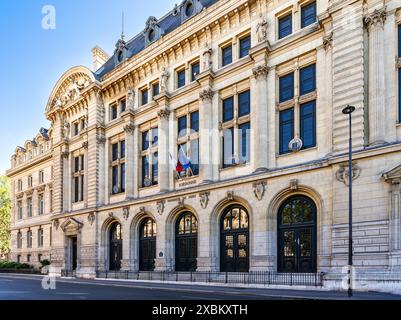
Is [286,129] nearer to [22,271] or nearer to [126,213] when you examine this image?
[126,213]

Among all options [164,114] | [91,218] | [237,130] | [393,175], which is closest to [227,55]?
[237,130]

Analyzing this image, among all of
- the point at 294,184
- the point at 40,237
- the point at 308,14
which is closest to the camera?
the point at 294,184

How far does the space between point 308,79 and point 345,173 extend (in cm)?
749

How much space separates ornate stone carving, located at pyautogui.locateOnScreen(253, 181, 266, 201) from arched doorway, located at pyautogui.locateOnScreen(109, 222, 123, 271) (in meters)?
18.2

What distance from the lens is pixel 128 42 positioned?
Answer: 171 feet

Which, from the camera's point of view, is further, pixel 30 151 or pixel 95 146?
pixel 30 151

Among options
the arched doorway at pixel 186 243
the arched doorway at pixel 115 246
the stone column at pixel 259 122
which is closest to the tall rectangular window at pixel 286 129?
the stone column at pixel 259 122

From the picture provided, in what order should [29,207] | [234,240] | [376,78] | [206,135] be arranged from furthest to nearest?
[29,207] → [206,135] → [234,240] → [376,78]

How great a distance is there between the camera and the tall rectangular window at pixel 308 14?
30.2 m

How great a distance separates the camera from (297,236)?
29.8 m

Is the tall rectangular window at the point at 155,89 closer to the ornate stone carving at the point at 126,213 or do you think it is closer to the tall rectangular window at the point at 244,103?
Result: the tall rectangular window at the point at 244,103

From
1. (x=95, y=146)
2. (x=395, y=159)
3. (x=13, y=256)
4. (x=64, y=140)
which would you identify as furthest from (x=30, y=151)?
(x=395, y=159)

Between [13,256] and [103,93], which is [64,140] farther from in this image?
[13,256]

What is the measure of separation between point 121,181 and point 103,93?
9926 millimetres
